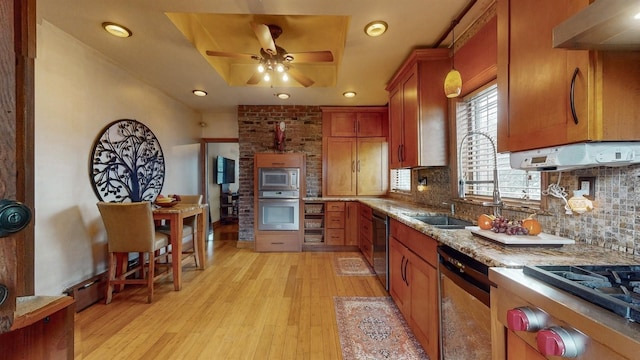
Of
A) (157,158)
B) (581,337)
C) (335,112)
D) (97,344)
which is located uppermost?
(335,112)

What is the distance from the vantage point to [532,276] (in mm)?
856

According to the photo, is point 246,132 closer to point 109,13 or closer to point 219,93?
point 219,93

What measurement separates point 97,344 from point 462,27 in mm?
3714

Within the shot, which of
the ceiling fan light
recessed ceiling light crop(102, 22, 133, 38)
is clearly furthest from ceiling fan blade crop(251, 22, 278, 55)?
the ceiling fan light

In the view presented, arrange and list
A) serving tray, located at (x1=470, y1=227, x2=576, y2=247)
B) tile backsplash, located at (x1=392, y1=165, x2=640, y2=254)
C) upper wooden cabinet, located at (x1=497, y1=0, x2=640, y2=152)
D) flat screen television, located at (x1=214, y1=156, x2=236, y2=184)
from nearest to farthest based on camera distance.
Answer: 1. upper wooden cabinet, located at (x1=497, y1=0, x2=640, y2=152)
2. tile backsplash, located at (x1=392, y1=165, x2=640, y2=254)
3. serving tray, located at (x1=470, y1=227, x2=576, y2=247)
4. flat screen television, located at (x1=214, y1=156, x2=236, y2=184)

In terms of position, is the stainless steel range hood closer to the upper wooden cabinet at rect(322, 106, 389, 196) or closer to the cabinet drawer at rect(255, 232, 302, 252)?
the upper wooden cabinet at rect(322, 106, 389, 196)

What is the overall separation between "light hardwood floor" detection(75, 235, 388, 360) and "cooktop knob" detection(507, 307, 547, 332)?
1343 millimetres

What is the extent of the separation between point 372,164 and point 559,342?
13.3 feet

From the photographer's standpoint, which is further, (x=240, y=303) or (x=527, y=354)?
(x=240, y=303)

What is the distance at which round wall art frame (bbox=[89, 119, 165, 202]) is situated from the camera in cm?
274

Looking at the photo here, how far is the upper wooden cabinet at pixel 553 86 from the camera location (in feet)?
2.94

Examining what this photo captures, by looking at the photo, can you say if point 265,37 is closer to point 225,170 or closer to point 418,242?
point 418,242

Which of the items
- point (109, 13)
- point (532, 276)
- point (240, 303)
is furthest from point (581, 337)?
point (109, 13)

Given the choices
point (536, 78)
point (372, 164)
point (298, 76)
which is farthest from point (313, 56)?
point (372, 164)
